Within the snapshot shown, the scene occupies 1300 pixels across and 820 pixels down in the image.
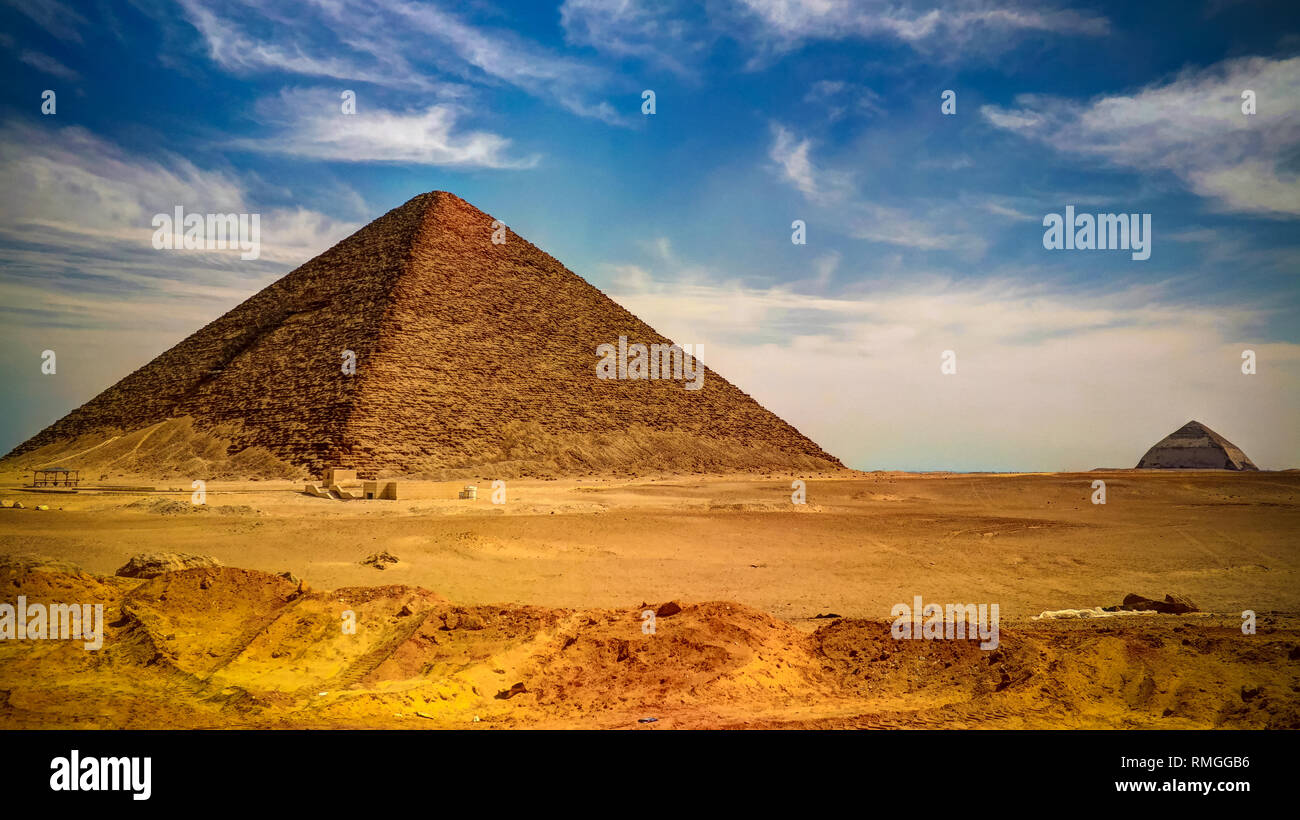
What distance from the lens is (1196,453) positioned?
75125 millimetres

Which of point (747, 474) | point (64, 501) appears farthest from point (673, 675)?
point (747, 474)

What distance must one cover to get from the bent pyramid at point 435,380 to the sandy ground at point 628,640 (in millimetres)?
30708

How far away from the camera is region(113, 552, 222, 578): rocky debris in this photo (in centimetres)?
833

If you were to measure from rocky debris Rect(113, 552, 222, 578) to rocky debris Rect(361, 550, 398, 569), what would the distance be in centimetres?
338

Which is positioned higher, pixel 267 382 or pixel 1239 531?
pixel 267 382

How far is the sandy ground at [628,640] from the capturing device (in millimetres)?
5012

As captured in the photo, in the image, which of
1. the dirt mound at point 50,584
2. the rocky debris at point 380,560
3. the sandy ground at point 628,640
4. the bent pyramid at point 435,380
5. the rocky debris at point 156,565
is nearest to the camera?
the sandy ground at point 628,640

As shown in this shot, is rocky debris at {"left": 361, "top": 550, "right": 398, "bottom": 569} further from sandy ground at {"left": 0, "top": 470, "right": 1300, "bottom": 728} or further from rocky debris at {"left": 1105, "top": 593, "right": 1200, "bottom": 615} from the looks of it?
rocky debris at {"left": 1105, "top": 593, "right": 1200, "bottom": 615}

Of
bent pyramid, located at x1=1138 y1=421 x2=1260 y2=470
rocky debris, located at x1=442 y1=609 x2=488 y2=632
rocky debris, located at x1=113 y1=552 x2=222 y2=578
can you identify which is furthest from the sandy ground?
bent pyramid, located at x1=1138 y1=421 x2=1260 y2=470

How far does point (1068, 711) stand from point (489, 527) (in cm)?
1473

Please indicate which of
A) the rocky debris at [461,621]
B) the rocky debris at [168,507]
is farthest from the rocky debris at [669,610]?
the rocky debris at [168,507]

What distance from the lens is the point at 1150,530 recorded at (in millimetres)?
18906

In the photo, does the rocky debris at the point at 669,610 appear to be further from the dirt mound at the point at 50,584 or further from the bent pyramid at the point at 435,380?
the bent pyramid at the point at 435,380

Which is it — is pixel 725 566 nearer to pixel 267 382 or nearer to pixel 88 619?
pixel 88 619
